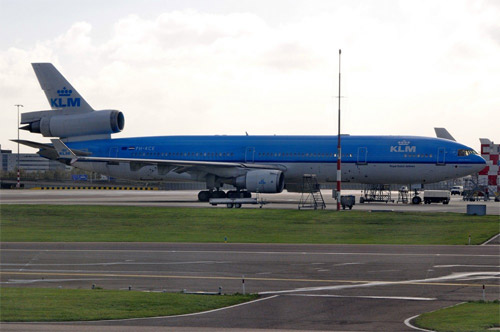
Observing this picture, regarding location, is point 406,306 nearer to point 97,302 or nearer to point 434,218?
point 97,302

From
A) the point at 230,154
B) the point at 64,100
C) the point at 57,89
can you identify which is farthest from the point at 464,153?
the point at 57,89

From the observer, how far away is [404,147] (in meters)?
64.6

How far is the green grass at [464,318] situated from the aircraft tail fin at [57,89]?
2326 inches

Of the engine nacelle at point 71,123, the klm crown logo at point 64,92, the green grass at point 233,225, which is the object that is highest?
the klm crown logo at point 64,92

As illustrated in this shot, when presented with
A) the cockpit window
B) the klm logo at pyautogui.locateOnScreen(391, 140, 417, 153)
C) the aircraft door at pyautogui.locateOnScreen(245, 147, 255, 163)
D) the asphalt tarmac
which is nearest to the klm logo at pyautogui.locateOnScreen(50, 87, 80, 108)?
the aircraft door at pyautogui.locateOnScreen(245, 147, 255, 163)

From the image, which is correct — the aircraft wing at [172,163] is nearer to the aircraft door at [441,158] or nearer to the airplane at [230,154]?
the airplane at [230,154]

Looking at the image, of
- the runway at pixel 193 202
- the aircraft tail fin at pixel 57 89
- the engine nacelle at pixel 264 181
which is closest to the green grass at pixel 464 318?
the runway at pixel 193 202

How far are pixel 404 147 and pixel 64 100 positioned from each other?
109 ft

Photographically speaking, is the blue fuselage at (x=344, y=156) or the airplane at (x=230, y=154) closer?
the blue fuselage at (x=344, y=156)

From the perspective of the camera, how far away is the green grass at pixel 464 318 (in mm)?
16766

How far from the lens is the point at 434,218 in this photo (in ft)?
160

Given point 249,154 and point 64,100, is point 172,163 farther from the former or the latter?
point 64,100

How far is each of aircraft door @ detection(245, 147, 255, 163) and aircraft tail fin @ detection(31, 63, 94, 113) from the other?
17.7 metres

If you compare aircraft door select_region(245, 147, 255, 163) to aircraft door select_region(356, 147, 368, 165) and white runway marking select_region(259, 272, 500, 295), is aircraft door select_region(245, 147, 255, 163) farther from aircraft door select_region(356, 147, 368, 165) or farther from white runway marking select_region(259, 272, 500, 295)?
white runway marking select_region(259, 272, 500, 295)
